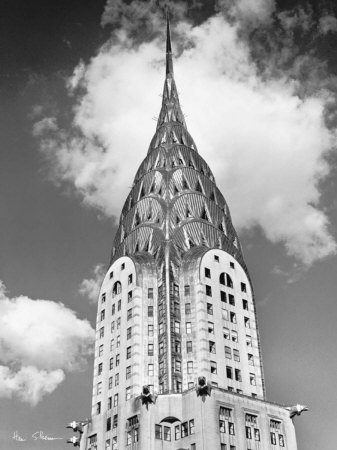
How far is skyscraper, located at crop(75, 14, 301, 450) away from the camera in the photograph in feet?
337

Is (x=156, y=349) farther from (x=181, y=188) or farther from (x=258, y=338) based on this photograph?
(x=181, y=188)

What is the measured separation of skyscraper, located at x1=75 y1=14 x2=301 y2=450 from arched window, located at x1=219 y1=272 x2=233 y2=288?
0.73ft

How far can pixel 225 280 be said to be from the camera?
124000mm

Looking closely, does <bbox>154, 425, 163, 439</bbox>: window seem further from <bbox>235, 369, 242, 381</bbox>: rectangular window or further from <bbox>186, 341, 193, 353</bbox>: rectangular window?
<bbox>235, 369, 242, 381</bbox>: rectangular window

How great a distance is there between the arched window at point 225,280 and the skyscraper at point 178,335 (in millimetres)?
224

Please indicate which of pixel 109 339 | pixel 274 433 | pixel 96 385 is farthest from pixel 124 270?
pixel 274 433

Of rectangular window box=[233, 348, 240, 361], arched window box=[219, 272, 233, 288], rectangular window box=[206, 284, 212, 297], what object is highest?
Result: arched window box=[219, 272, 233, 288]

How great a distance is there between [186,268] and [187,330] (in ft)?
43.4

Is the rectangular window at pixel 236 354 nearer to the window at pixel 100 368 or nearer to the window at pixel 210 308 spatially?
the window at pixel 210 308

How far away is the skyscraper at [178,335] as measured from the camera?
102688 millimetres

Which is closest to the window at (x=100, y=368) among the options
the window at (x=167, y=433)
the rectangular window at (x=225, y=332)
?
the window at (x=167, y=433)

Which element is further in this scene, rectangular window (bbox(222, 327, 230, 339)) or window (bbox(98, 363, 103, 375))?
window (bbox(98, 363, 103, 375))

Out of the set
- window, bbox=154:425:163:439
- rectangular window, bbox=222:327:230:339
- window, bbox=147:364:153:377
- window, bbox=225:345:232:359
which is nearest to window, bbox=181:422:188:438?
window, bbox=154:425:163:439

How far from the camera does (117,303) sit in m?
124
